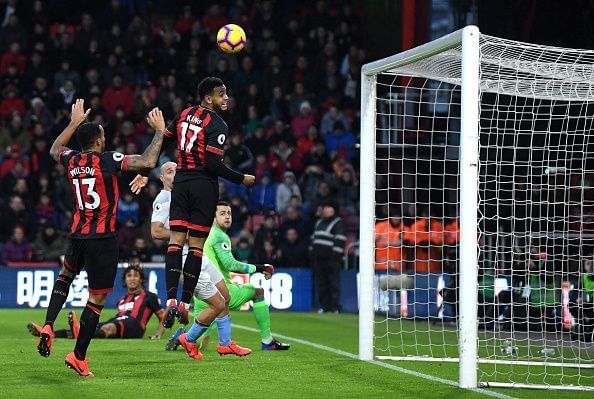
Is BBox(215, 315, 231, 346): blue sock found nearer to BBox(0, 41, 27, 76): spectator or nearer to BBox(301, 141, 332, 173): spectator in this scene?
BBox(301, 141, 332, 173): spectator

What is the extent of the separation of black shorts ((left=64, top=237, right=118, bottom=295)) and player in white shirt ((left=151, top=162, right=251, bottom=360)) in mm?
1863

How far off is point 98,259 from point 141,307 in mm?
5120

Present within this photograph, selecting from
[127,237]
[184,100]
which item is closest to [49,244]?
[127,237]

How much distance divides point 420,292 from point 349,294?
2.97 m

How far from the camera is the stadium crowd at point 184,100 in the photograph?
21.6 meters

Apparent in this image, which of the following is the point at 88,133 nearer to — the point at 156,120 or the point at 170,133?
the point at 156,120

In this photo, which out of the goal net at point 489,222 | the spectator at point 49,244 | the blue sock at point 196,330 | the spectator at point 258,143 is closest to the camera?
the goal net at point 489,222

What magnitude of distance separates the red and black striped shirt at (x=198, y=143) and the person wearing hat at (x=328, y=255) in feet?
34.7

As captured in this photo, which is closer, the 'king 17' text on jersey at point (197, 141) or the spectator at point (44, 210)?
the 'king 17' text on jersey at point (197, 141)

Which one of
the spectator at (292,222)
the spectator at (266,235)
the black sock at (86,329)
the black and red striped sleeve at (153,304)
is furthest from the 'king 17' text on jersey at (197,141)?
the spectator at (292,222)

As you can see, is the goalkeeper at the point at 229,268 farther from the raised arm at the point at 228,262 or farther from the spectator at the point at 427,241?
the spectator at the point at 427,241

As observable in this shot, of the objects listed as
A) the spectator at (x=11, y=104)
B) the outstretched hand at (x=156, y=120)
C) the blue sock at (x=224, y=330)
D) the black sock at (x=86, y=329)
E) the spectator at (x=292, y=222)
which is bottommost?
the blue sock at (x=224, y=330)

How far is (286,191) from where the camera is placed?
73.5ft

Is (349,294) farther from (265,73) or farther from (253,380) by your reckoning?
(253,380)
